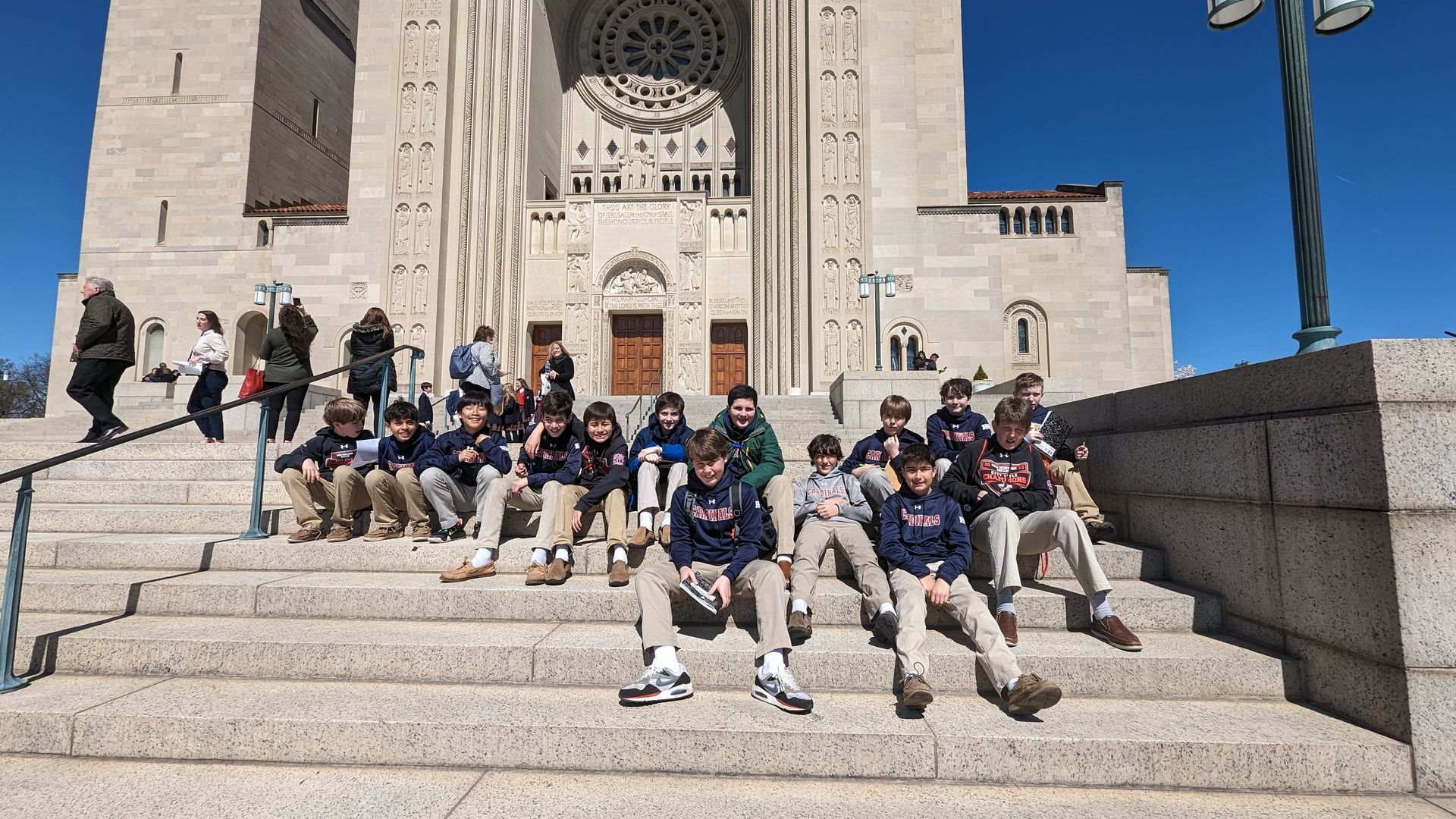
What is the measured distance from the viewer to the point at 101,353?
683 centimetres

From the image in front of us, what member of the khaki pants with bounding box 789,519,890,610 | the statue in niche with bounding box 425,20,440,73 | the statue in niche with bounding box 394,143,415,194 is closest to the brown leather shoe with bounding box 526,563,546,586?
the khaki pants with bounding box 789,519,890,610

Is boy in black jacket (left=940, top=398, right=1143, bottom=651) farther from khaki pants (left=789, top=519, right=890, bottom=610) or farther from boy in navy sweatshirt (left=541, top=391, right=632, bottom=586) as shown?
boy in navy sweatshirt (left=541, top=391, right=632, bottom=586)

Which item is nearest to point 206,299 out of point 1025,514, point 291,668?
point 291,668

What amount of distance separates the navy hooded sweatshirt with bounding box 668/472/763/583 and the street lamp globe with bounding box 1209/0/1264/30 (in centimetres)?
486

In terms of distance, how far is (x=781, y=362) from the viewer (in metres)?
18.3

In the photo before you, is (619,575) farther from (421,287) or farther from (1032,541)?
(421,287)

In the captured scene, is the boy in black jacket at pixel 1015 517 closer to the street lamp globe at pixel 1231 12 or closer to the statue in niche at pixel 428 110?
the street lamp globe at pixel 1231 12

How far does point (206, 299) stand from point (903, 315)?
70.3ft

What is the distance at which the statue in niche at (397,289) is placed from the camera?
1809 centimetres

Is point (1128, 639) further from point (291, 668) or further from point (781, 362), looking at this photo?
point (781, 362)

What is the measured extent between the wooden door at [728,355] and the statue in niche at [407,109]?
10511 millimetres

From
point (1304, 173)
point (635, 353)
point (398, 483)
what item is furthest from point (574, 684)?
point (635, 353)

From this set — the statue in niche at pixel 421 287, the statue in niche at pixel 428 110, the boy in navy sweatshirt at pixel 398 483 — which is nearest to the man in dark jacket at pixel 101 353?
the boy in navy sweatshirt at pixel 398 483

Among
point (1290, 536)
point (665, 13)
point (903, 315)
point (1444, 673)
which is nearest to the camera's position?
point (1444, 673)
